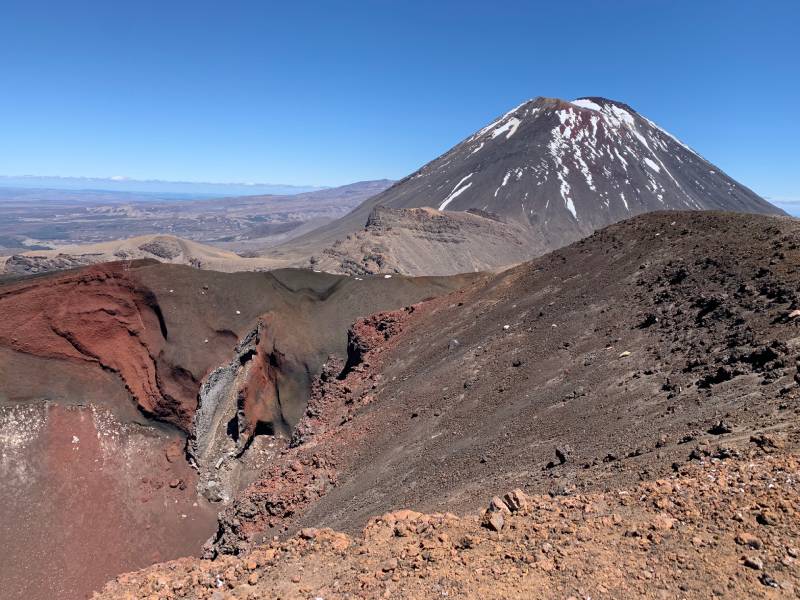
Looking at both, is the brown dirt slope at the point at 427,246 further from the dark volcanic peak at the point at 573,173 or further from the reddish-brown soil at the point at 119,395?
the reddish-brown soil at the point at 119,395

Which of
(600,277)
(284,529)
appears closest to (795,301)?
(600,277)

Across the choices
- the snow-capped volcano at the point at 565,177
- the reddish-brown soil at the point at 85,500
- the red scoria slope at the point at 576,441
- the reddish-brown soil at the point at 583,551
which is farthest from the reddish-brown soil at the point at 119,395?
the snow-capped volcano at the point at 565,177

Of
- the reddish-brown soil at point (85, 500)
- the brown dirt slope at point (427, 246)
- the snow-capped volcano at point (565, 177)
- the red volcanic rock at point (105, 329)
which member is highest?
the snow-capped volcano at point (565, 177)

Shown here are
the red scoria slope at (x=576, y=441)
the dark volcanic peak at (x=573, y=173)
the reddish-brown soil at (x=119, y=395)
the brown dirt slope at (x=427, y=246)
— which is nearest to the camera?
the red scoria slope at (x=576, y=441)

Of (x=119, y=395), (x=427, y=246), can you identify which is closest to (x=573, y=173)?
(x=427, y=246)

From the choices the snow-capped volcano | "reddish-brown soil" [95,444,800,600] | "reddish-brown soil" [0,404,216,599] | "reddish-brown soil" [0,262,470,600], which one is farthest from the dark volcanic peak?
"reddish-brown soil" [95,444,800,600]

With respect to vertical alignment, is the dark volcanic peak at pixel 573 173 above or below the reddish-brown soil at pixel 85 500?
above

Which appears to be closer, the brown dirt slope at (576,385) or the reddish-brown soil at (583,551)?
the reddish-brown soil at (583,551)
